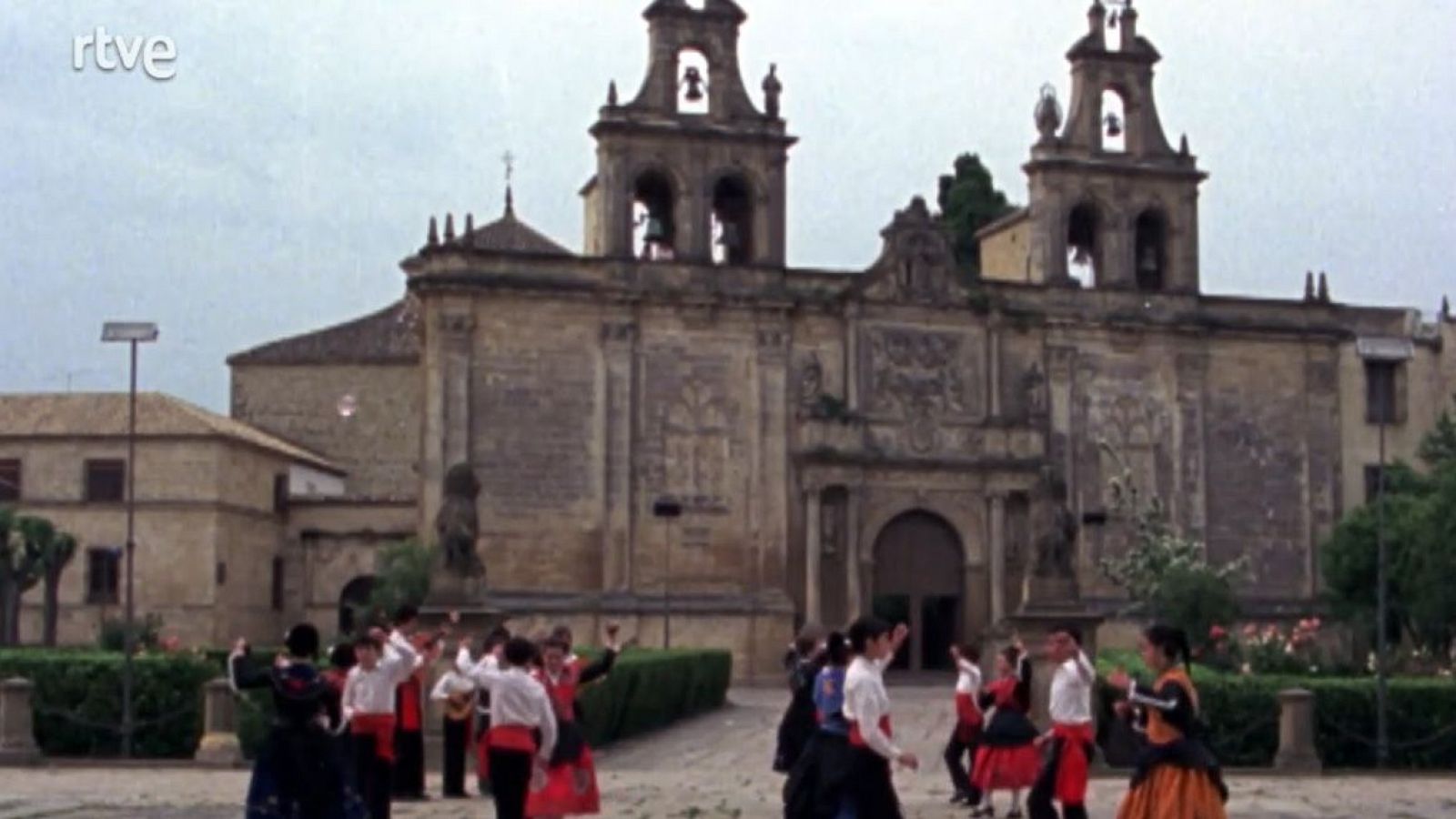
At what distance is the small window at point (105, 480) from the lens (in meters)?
54.3

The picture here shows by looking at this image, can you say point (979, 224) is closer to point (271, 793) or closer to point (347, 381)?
point (347, 381)

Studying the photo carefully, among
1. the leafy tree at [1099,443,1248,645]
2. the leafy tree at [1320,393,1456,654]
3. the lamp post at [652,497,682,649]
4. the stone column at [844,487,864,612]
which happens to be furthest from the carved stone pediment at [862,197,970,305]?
the leafy tree at [1320,393,1456,654]

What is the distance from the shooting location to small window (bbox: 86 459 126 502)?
54.3 metres

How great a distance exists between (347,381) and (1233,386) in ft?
85.1

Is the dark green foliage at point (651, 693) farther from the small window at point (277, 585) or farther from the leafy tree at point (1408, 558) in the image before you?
the small window at point (277, 585)

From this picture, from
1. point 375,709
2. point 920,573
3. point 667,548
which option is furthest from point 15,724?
point 920,573

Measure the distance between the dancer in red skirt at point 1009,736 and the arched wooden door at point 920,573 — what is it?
2866 centimetres

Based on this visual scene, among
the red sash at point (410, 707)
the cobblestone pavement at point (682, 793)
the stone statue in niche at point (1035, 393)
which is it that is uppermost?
the stone statue in niche at point (1035, 393)

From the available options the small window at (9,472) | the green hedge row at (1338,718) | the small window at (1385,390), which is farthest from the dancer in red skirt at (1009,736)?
the small window at (9,472)

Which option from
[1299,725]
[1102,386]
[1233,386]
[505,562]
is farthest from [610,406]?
[1299,725]

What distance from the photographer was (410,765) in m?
20.0

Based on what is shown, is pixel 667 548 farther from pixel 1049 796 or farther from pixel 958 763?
pixel 1049 796

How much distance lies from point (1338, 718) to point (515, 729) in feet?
46.1

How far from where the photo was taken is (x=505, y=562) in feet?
147
